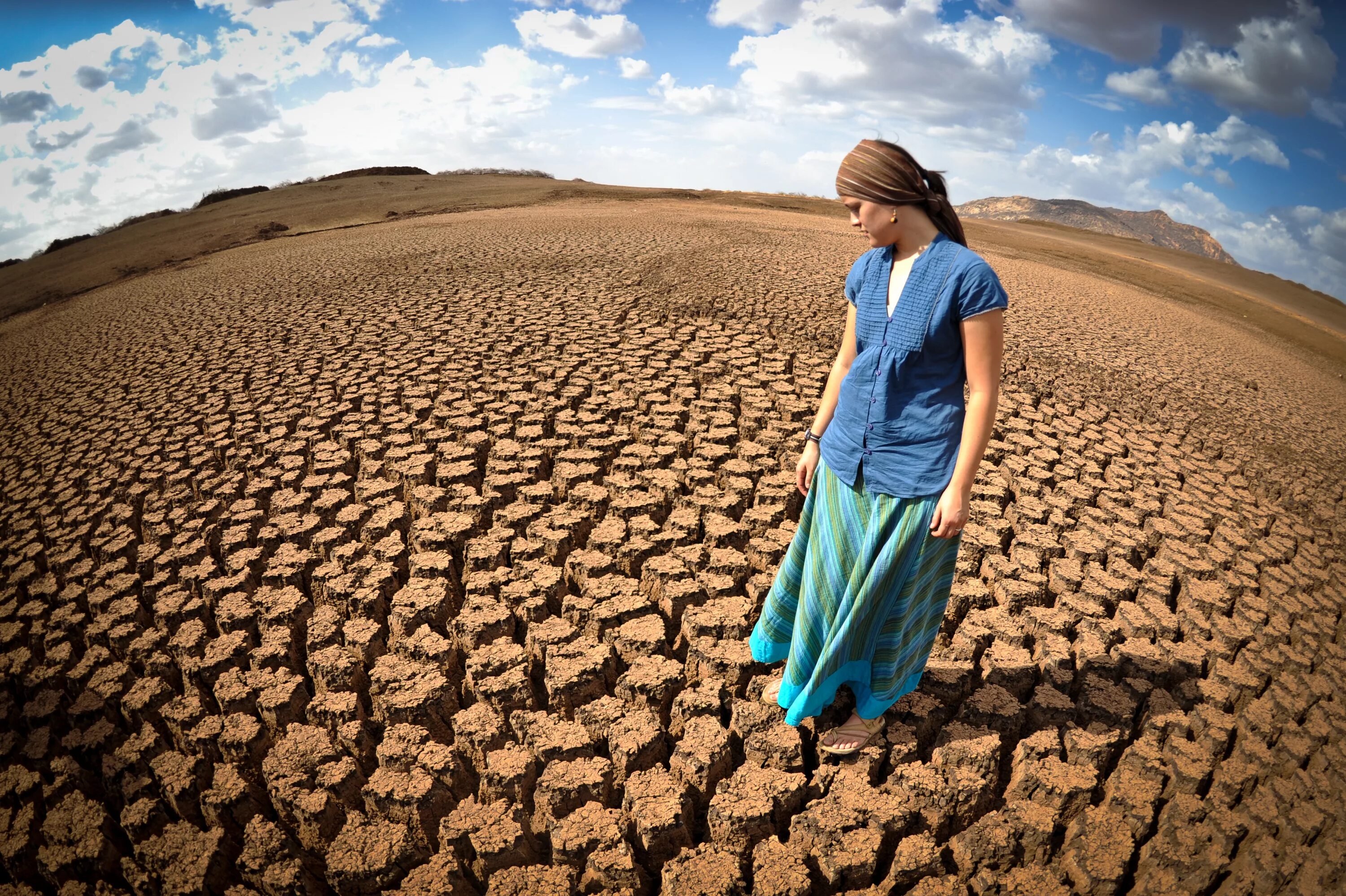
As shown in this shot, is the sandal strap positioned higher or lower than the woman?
lower

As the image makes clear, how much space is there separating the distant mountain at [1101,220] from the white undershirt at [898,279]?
176 ft

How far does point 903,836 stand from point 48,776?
216 cm

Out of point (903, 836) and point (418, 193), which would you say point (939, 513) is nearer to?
point (903, 836)

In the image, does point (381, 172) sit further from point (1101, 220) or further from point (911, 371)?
point (1101, 220)

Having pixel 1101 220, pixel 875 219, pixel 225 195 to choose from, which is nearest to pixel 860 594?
pixel 875 219

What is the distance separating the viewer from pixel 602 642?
194cm

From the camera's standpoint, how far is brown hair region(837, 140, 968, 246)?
3.88 feet

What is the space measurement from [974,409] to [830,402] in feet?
1.22

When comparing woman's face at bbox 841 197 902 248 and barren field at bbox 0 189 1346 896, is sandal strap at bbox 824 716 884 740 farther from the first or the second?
woman's face at bbox 841 197 902 248

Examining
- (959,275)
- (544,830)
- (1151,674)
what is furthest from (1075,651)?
(544,830)

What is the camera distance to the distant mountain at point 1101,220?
4953 centimetres

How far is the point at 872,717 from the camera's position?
156 centimetres

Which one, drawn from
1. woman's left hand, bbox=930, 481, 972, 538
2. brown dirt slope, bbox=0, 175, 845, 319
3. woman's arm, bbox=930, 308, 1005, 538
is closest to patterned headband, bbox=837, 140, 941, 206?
woman's arm, bbox=930, 308, 1005, 538

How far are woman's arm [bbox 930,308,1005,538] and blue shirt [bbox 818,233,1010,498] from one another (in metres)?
0.03
